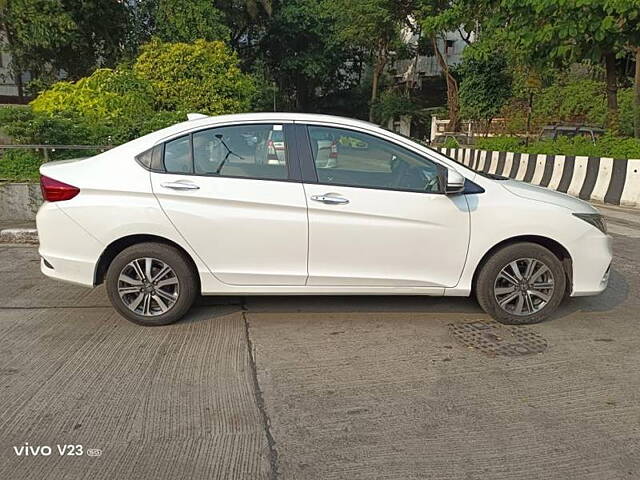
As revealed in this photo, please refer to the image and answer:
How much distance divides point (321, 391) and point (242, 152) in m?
1.98

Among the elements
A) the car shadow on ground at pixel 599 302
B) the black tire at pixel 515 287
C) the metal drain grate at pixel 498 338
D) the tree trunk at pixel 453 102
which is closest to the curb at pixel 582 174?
the car shadow on ground at pixel 599 302

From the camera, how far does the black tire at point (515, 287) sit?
415 centimetres

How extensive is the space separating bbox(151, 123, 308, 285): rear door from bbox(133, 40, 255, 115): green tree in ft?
34.3

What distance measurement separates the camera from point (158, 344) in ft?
12.8

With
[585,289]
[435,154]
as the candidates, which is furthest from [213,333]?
[585,289]

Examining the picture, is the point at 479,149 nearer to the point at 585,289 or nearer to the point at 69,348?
the point at 585,289

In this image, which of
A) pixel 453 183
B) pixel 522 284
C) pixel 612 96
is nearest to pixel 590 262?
pixel 522 284

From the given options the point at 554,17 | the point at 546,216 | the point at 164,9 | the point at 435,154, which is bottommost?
the point at 546,216

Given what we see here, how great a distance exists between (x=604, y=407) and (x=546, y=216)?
1.58 metres

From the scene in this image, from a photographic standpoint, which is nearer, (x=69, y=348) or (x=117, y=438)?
(x=117, y=438)

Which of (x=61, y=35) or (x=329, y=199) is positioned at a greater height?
(x=61, y=35)

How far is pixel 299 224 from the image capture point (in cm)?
400

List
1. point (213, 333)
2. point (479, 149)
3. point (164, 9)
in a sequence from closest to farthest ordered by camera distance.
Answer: point (213, 333)
point (479, 149)
point (164, 9)

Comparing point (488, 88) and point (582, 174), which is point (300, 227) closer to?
point (582, 174)
